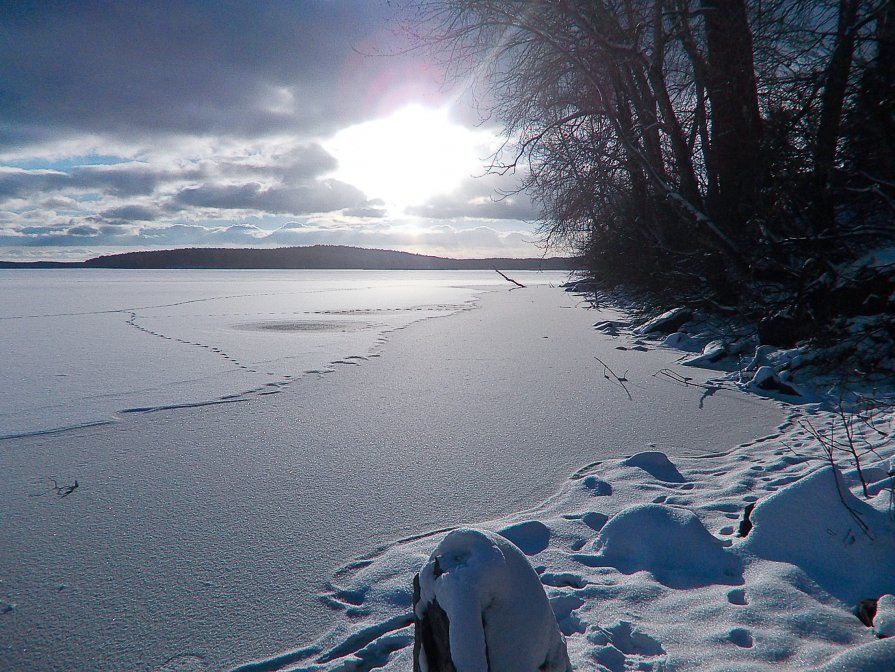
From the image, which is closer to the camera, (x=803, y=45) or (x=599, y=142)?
(x=803, y=45)

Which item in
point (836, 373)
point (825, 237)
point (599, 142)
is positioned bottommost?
point (836, 373)

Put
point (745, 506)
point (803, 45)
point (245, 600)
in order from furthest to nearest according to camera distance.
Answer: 1. point (803, 45)
2. point (745, 506)
3. point (245, 600)

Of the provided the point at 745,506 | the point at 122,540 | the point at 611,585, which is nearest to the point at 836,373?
the point at 745,506

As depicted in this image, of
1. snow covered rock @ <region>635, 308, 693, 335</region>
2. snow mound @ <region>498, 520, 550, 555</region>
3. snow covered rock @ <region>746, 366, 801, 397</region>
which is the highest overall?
snow covered rock @ <region>635, 308, 693, 335</region>

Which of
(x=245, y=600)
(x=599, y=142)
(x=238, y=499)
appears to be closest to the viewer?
(x=245, y=600)

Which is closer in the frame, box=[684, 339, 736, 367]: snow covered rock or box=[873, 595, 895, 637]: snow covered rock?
box=[873, 595, 895, 637]: snow covered rock

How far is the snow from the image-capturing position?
1.11m

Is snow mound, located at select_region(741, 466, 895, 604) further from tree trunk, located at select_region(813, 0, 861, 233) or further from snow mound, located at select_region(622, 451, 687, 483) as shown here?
tree trunk, located at select_region(813, 0, 861, 233)

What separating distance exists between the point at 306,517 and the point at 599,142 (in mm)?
6968

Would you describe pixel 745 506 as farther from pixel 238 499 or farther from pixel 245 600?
pixel 238 499

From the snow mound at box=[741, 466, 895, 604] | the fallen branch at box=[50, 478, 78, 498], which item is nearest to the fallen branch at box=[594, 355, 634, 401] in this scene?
the snow mound at box=[741, 466, 895, 604]

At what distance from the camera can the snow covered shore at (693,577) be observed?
1.10 meters

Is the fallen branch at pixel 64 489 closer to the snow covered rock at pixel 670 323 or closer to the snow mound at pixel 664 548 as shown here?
the snow mound at pixel 664 548

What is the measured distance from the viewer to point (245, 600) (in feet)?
4.28
